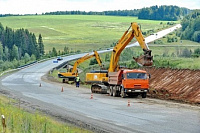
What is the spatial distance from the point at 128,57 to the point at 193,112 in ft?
208

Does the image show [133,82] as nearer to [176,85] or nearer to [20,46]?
[176,85]

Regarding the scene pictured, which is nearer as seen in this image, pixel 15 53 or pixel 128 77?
pixel 128 77

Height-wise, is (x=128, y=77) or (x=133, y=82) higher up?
(x=128, y=77)

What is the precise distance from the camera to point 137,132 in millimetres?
21172

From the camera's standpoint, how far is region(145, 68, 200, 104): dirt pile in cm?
3759

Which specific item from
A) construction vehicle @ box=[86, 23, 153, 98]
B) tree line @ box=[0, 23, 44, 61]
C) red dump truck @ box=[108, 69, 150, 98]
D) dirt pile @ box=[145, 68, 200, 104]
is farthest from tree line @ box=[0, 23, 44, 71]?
red dump truck @ box=[108, 69, 150, 98]

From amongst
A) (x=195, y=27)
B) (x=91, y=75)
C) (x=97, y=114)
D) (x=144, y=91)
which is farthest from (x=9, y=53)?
(x=97, y=114)

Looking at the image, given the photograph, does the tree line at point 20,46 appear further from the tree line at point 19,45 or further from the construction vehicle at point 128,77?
the construction vehicle at point 128,77

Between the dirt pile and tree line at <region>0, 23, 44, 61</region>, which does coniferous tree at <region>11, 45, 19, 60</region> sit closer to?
tree line at <region>0, 23, 44, 61</region>

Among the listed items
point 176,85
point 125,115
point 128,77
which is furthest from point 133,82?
point 125,115

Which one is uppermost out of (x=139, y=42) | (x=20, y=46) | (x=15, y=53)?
(x=139, y=42)

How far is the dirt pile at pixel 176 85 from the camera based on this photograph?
37.6m

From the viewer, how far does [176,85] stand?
42.3 meters

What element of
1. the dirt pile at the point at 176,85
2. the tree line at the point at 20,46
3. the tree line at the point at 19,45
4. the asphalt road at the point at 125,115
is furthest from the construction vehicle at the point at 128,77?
the tree line at the point at 19,45
